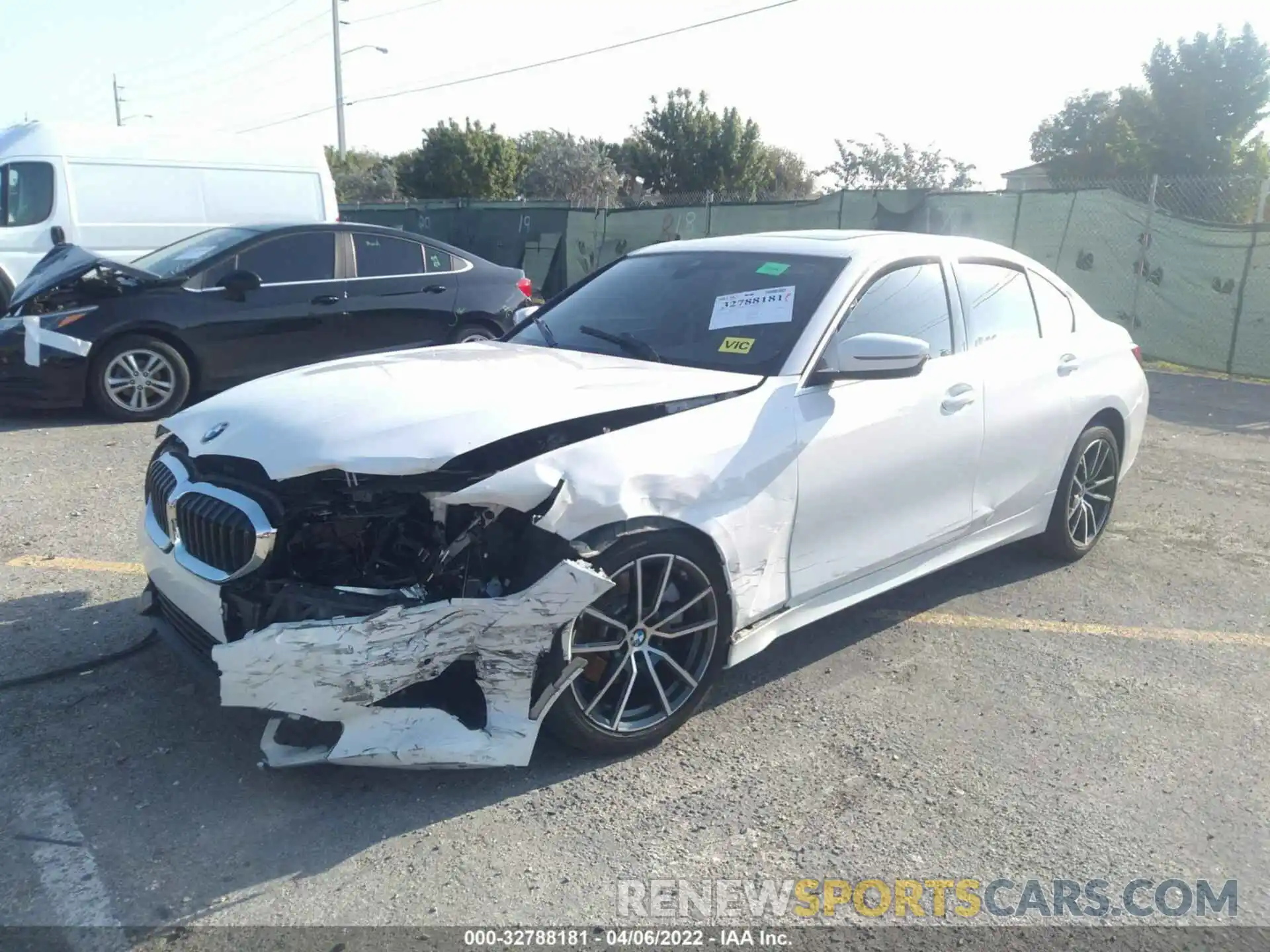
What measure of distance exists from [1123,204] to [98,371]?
1157 centimetres

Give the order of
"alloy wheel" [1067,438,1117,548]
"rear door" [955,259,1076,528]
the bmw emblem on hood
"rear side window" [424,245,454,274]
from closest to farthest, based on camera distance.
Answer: the bmw emblem on hood, "rear door" [955,259,1076,528], "alloy wheel" [1067,438,1117,548], "rear side window" [424,245,454,274]

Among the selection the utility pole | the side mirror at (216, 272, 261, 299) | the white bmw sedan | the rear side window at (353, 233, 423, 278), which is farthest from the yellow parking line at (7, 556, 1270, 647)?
the utility pole

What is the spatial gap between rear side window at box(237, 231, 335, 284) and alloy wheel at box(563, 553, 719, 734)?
6156 mm

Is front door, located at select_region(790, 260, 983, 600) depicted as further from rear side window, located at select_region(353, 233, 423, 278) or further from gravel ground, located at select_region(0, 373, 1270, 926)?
rear side window, located at select_region(353, 233, 423, 278)

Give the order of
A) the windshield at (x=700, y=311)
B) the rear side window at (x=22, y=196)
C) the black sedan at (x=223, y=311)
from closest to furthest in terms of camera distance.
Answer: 1. the windshield at (x=700, y=311)
2. the black sedan at (x=223, y=311)
3. the rear side window at (x=22, y=196)

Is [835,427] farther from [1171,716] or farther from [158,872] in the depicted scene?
[158,872]

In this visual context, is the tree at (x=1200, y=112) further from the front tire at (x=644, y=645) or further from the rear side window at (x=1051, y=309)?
the front tire at (x=644, y=645)

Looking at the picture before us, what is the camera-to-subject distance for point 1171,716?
3748 mm

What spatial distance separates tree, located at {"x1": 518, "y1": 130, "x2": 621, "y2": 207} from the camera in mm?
45156

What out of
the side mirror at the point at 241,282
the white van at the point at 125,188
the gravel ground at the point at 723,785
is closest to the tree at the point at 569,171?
the white van at the point at 125,188

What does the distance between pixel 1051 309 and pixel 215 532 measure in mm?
3985

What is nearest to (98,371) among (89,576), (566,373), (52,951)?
(89,576)

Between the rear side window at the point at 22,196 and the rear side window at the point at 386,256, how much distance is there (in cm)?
465

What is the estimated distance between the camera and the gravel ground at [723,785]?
2.69m
